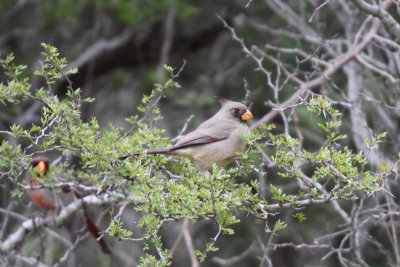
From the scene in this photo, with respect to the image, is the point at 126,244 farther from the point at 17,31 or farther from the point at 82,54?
the point at 17,31

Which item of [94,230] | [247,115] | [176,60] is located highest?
[176,60]

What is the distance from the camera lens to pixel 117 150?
3348mm

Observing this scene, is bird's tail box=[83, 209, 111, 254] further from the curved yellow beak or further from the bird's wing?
the curved yellow beak

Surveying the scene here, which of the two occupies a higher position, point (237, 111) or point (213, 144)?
point (237, 111)

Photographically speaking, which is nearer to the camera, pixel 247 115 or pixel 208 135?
pixel 208 135

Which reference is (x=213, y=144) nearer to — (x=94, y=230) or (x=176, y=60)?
(x=94, y=230)

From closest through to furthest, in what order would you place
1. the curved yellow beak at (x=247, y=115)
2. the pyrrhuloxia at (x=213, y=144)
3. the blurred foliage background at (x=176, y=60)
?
the pyrrhuloxia at (x=213, y=144), the curved yellow beak at (x=247, y=115), the blurred foliage background at (x=176, y=60)

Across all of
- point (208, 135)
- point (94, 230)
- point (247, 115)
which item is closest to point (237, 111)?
point (247, 115)

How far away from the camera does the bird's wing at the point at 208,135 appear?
427cm

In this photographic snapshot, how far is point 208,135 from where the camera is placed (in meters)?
4.43

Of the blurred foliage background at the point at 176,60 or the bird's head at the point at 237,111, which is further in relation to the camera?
the blurred foliage background at the point at 176,60

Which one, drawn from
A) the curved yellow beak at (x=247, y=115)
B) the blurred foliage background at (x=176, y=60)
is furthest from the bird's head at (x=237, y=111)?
the blurred foliage background at (x=176, y=60)

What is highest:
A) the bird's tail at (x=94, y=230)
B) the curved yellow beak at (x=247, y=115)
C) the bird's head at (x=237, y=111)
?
the bird's head at (x=237, y=111)

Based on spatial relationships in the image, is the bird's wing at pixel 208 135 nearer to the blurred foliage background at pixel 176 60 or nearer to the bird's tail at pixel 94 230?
the bird's tail at pixel 94 230
